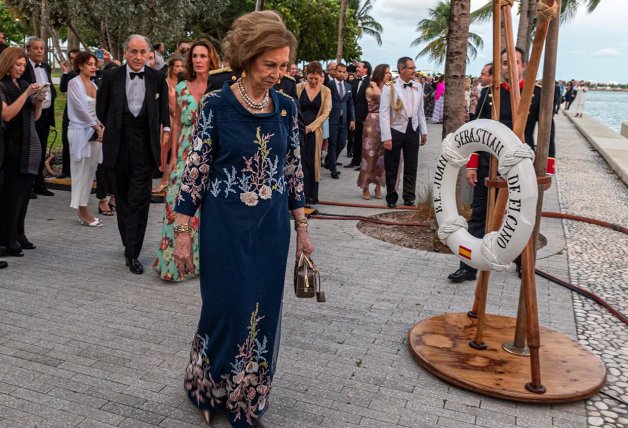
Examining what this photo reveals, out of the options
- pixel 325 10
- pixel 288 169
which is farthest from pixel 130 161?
pixel 325 10

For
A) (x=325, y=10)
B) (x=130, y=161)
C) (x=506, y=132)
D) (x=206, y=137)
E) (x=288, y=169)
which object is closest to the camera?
(x=206, y=137)

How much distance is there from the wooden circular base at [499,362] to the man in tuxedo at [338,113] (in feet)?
24.3

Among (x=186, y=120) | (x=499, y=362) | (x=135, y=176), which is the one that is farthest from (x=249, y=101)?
(x=135, y=176)

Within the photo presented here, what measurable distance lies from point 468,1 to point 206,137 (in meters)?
5.00

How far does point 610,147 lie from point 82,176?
52.7 feet

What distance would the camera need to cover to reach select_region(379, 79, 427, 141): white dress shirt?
899 cm

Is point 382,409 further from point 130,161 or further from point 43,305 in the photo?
point 130,161

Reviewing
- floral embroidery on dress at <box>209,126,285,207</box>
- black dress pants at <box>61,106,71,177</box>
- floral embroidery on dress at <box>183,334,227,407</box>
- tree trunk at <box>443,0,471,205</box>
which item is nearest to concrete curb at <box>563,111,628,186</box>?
tree trunk at <box>443,0,471,205</box>

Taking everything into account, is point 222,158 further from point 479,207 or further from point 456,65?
point 456,65

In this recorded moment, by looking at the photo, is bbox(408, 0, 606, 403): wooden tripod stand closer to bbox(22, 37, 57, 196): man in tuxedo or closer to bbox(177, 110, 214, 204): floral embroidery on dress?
bbox(177, 110, 214, 204): floral embroidery on dress

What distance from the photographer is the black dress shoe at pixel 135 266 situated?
5.77m

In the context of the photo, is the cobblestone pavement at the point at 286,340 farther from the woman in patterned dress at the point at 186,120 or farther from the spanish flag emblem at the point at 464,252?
the spanish flag emblem at the point at 464,252

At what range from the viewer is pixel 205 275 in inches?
125

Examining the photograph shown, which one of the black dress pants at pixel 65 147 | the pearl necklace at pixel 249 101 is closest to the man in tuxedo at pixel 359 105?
the black dress pants at pixel 65 147
